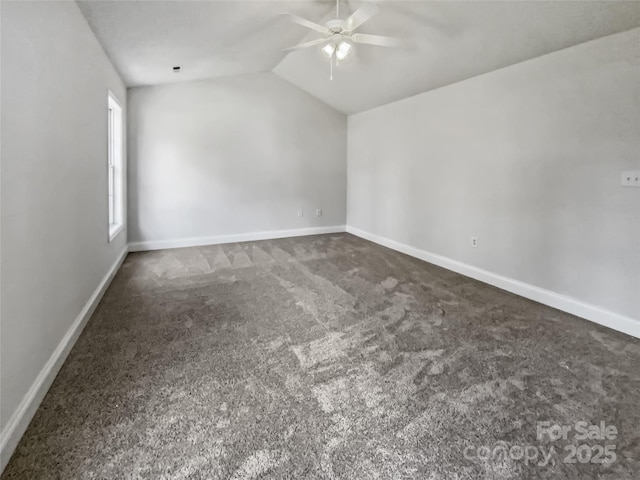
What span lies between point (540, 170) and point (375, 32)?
2107mm

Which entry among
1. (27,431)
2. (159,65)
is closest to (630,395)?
(27,431)

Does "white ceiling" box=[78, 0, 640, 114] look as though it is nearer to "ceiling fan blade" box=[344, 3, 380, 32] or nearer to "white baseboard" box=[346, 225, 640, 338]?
"ceiling fan blade" box=[344, 3, 380, 32]

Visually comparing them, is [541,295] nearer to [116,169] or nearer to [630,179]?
[630,179]

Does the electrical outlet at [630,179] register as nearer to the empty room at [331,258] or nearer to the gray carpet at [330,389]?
the empty room at [331,258]

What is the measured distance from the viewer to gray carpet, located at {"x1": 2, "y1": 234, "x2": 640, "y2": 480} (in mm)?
1422

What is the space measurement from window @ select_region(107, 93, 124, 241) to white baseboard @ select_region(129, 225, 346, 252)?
726 millimetres

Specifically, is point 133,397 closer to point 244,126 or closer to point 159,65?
point 159,65

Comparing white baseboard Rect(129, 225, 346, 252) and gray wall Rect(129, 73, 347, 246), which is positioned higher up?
gray wall Rect(129, 73, 347, 246)

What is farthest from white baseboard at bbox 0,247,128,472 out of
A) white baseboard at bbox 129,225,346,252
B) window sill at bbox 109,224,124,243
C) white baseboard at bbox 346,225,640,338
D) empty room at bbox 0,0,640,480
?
white baseboard at bbox 346,225,640,338

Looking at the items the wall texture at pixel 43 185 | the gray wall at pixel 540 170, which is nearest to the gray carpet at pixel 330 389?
the wall texture at pixel 43 185

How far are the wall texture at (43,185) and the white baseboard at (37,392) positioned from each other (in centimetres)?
2

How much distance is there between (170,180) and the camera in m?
5.35

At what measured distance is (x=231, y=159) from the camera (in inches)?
224

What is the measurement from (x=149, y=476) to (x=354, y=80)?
4.82m
